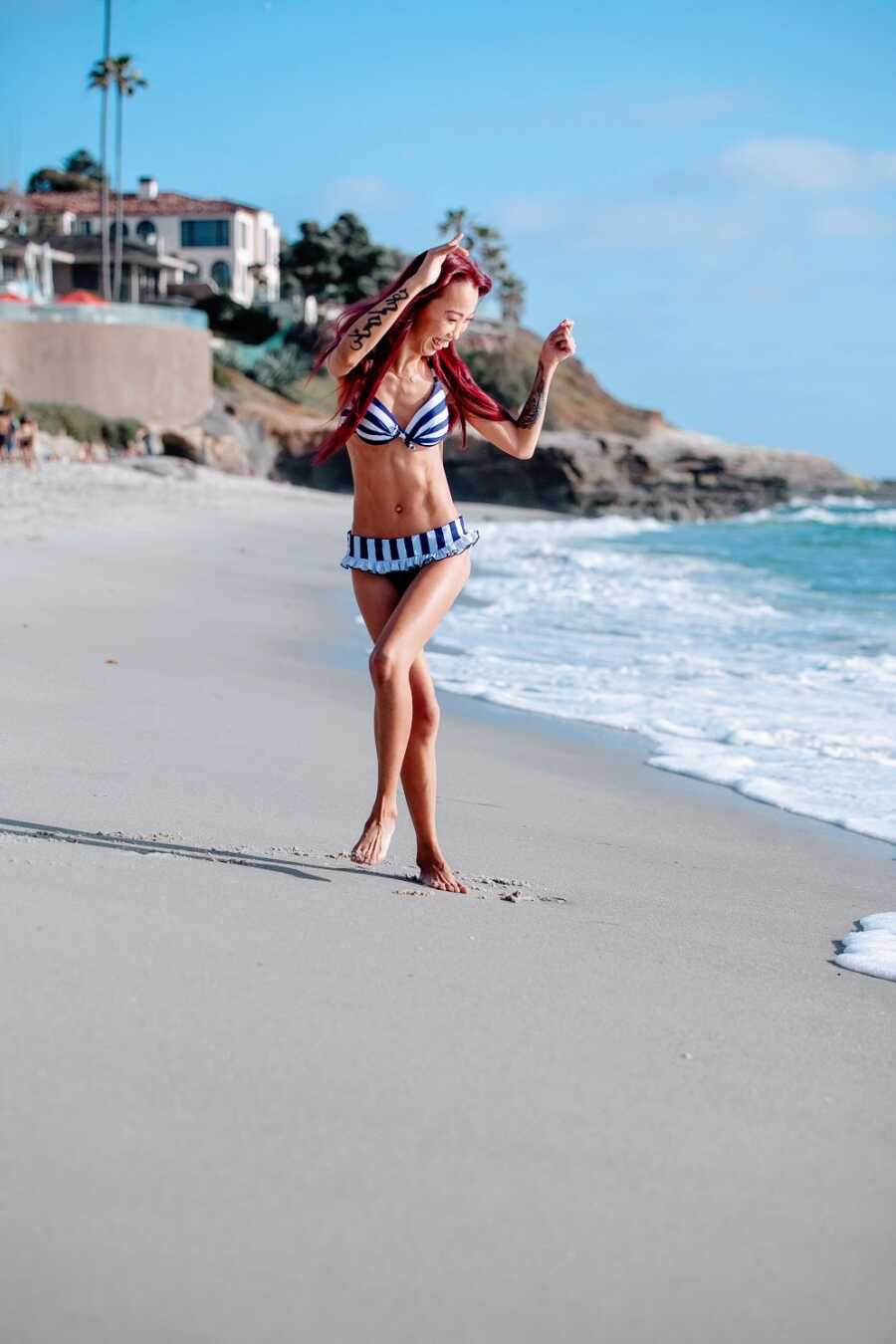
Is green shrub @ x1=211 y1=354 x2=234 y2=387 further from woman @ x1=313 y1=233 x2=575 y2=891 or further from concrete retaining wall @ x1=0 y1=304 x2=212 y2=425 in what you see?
woman @ x1=313 y1=233 x2=575 y2=891

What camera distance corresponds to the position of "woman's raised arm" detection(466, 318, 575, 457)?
4219 millimetres

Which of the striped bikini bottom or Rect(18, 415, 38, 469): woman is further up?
Rect(18, 415, 38, 469): woman

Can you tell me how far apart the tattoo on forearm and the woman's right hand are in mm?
450

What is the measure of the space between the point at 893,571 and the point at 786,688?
17.1 meters

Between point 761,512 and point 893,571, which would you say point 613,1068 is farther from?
point 761,512

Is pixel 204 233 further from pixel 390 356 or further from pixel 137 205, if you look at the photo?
pixel 390 356

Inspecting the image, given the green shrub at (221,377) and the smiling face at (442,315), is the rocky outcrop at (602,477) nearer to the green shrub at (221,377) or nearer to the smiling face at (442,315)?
the green shrub at (221,377)

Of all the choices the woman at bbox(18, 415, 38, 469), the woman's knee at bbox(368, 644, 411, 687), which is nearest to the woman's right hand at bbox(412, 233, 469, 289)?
the woman's knee at bbox(368, 644, 411, 687)

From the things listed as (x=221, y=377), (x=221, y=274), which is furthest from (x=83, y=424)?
(x=221, y=274)

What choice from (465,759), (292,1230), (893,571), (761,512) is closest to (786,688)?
(465,759)

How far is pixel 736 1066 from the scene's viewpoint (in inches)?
109

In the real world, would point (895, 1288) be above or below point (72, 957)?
below

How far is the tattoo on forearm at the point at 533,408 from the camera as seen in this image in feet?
13.9

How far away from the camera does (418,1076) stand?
2564 mm
